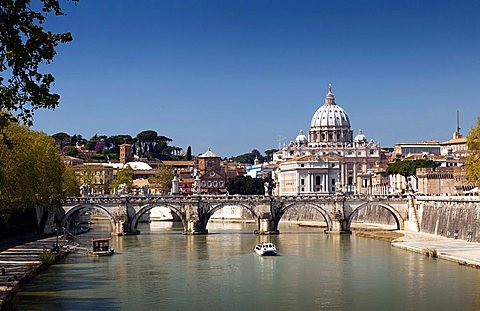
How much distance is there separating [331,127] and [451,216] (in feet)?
360

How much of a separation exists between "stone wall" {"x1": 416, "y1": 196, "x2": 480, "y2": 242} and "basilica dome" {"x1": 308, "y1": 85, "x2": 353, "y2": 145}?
321ft

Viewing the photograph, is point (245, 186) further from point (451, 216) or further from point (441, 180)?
point (451, 216)

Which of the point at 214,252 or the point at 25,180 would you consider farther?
the point at 214,252

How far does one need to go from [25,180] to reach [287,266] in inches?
663

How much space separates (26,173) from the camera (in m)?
46.5

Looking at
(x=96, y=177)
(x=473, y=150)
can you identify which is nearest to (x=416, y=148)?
(x=96, y=177)

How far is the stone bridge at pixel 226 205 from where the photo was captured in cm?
7938

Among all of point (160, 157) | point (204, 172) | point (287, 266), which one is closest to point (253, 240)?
point (287, 266)

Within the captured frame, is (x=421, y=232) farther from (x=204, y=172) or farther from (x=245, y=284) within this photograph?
(x=204, y=172)

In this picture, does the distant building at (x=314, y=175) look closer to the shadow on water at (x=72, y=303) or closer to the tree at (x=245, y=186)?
the tree at (x=245, y=186)

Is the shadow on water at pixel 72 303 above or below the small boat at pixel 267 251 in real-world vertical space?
below

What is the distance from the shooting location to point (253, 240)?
242 feet

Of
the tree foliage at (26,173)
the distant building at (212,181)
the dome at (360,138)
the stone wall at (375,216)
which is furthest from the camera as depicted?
the dome at (360,138)

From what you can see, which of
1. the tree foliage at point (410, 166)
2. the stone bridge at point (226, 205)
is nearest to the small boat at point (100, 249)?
Result: the stone bridge at point (226, 205)
